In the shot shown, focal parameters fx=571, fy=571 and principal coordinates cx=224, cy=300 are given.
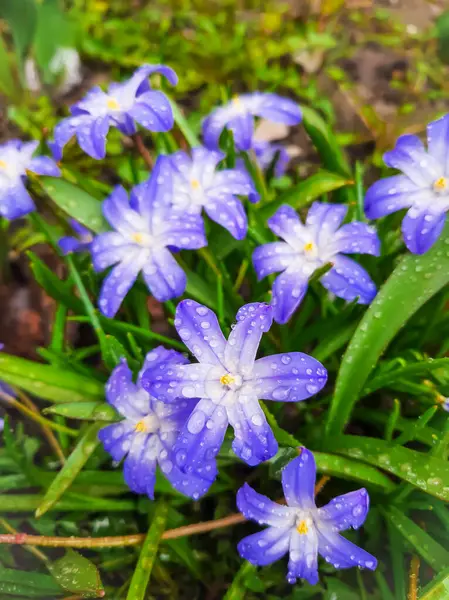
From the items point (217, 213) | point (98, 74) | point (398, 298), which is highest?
point (98, 74)

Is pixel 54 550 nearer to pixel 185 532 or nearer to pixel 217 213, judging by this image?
pixel 185 532

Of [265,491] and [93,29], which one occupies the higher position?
[93,29]

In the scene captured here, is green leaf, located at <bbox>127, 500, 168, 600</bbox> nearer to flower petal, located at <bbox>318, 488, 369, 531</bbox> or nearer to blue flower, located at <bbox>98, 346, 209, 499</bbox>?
blue flower, located at <bbox>98, 346, 209, 499</bbox>

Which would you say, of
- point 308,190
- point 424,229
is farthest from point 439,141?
point 308,190

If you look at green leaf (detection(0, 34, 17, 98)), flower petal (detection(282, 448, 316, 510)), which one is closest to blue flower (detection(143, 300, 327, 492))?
flower petal (detection(282, 448, 316, 510))

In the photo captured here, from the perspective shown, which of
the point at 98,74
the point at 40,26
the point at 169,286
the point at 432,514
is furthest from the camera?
the point at 98,74

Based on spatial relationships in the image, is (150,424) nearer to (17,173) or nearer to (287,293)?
(287,293)

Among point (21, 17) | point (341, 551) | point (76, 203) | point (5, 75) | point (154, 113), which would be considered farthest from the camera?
point (5, 75)

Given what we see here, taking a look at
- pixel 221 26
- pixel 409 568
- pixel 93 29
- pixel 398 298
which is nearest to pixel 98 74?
pixel 93 29
